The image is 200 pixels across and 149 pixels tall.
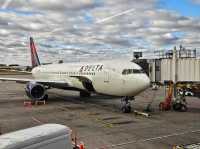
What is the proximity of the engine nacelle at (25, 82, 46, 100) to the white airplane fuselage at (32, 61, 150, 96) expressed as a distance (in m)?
3.10

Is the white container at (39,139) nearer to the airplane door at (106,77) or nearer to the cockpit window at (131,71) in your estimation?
the cockpit window at (131,71)

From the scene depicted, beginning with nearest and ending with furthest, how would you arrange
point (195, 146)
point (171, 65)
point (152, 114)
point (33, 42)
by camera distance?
1. point (195, 146)
2. point (152, 114)
3. point (171, 65)
4. point (33, 42)

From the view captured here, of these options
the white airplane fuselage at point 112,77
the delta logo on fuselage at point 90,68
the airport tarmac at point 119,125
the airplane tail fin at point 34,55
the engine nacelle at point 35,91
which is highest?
the airplane tail fin at point 34,55

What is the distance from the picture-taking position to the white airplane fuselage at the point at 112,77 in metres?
20.4

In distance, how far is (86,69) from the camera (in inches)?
1057

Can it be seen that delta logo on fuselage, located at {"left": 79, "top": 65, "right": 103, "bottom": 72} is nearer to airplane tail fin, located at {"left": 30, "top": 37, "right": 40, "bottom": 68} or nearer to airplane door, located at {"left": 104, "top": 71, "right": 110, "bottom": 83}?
airplane door, located at {"left": 104, "top": 71, "right": 110, "bottom": 83}

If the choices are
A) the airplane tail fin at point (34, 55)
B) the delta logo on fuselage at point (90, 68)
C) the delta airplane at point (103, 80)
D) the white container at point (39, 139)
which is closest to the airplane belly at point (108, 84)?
the delta airplane at point (103, 80)

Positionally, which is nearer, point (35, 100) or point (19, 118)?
point (19, 118)

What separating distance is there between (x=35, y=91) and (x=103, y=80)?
7.77 metres

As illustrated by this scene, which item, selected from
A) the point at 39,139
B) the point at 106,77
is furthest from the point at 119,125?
the point at 39,139

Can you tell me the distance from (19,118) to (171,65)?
1228 centimetres

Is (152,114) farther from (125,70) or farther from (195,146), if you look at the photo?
(195,146)

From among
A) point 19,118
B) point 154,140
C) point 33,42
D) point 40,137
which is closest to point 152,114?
point 154,140

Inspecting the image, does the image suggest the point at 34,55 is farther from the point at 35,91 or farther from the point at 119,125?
the point at 119,125
